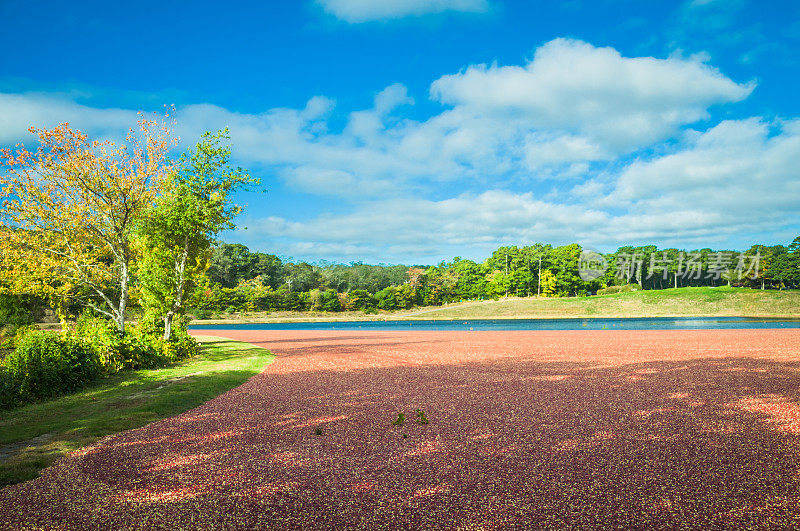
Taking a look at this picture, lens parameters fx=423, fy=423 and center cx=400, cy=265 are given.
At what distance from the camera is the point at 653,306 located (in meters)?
65.0

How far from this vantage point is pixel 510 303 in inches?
2881

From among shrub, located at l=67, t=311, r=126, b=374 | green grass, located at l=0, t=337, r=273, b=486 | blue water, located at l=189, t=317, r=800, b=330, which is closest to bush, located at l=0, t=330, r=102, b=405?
green grass, located at l=0, t=337, r=273, b=486

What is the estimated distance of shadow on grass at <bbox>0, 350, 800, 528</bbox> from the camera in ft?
14.0

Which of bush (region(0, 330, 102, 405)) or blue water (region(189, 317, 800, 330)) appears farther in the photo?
blue water (region(189, 317, 800, 330))

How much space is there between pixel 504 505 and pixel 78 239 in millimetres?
18189

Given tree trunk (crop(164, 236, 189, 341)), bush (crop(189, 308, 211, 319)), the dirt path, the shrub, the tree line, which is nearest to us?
the dirt path

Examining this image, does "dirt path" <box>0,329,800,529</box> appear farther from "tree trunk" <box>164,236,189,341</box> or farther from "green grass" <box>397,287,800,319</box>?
"green grass" <box>397,287,800,319</box>

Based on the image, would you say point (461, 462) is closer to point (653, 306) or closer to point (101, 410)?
point (101, 410)

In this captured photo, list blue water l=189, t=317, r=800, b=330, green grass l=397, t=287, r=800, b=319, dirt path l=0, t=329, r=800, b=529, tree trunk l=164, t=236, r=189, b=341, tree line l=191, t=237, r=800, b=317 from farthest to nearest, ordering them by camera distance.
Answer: tree line l=191, t=237, r=800, b=317, green grass l=397, t=287, r=800, b=319, blue water l=189, t=317, r=800, b=330, tree trunk l=164, t=236, r=189, b=341, dirt path l=0, t=329, r=800, b=529

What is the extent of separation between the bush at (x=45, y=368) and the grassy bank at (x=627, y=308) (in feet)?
179

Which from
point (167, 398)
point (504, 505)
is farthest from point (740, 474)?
point (167, 398)

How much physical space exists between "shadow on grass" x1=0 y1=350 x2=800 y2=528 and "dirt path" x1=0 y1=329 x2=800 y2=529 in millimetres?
24

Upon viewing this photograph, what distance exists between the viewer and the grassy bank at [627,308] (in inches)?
2344

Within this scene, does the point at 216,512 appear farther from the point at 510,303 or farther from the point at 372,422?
the point at 510,303
